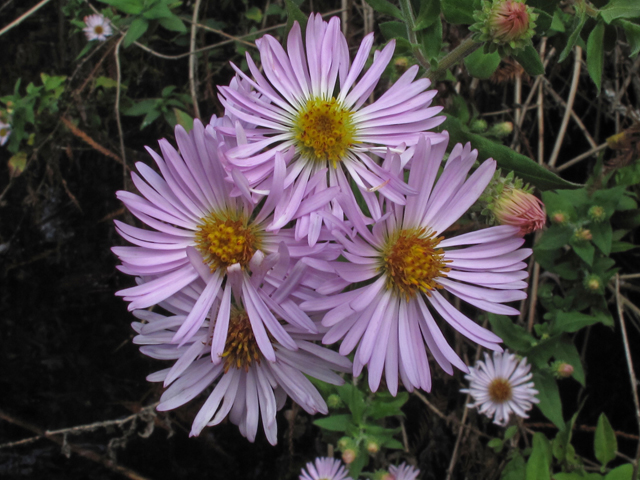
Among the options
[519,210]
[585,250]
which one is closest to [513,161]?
[519,210]

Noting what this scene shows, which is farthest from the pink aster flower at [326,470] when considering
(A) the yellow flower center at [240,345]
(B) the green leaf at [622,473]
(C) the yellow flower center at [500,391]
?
(B) the green leaf at [622,473]

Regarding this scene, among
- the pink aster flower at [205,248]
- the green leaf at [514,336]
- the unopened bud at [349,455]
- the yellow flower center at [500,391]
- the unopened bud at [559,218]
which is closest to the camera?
the pink aster flower at [205,248]

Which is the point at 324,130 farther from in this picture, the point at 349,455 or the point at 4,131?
the point at 4,131

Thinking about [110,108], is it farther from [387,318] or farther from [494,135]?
[387,318]

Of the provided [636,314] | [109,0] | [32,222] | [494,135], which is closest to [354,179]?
[494,135]

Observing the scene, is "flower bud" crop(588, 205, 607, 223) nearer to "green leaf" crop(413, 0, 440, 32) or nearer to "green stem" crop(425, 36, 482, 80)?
"green stem" crop(425, 36, 482, 80)

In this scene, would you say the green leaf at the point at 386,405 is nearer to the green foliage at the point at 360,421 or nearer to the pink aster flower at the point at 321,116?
the green foliage at the point at 360,421

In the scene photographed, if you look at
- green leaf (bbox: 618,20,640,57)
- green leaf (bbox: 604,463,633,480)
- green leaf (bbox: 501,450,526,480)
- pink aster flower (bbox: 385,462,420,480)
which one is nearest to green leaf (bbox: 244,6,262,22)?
green leaf (bbox: 618,20,640,57)
